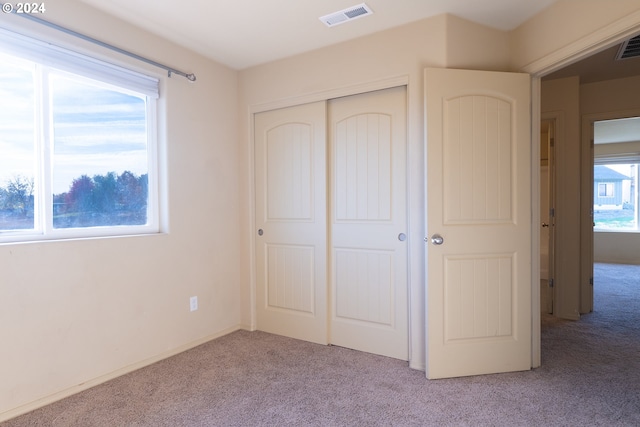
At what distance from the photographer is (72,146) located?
2334 mm

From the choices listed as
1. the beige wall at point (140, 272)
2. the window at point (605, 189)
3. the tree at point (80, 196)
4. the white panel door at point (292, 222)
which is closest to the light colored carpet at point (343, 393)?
the beige wall at point (140, 272)

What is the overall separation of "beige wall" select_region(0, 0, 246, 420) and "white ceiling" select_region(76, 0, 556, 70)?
0.64ft

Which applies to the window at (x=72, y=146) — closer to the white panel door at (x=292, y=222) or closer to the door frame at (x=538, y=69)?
the white panel door at (x=292, y=222)

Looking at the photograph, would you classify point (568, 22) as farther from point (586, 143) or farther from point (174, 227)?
point (174, 227)

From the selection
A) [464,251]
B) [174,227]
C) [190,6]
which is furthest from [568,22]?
[174,227]

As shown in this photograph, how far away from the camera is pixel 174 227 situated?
9.25 feet

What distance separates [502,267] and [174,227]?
7.97ft

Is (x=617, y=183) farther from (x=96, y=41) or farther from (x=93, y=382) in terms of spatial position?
(x=93, y=382)

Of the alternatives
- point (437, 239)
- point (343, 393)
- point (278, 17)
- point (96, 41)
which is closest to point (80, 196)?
point (96, 41)

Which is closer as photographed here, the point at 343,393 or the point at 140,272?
the point at 343,393

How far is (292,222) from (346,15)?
1.65 m

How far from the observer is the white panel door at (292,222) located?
301 cm

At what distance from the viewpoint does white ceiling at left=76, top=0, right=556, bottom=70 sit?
2.28 meters

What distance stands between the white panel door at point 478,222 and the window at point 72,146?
211 cm
